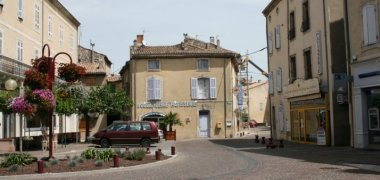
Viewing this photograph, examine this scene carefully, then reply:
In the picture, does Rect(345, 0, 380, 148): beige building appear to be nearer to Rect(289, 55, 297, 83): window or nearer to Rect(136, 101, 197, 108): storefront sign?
Rect(289, 55, 297, 83): window

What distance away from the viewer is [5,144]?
1009 inches

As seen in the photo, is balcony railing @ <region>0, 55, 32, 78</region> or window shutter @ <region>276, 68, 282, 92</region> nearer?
balcony railing @ <region>0, 55, 32, 78</region>

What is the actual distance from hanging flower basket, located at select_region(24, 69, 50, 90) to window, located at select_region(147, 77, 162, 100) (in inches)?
1038

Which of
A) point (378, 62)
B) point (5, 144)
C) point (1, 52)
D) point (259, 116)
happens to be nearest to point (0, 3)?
point (1, 52)

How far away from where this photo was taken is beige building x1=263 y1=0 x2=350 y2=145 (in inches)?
968

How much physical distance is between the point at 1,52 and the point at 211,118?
19971 mm

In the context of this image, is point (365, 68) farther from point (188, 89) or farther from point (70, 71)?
point (188, 89)

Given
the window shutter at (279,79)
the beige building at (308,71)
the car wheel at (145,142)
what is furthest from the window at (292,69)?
the car wheel at (145,142)

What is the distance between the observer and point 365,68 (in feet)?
70.4

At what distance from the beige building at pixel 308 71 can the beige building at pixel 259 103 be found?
45533mm

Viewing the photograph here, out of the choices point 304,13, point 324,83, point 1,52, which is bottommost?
point 324,83

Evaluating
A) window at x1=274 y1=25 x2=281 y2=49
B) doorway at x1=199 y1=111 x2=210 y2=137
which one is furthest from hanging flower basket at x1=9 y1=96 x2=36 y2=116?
doorway at x1=199 y1=111 x2=210 y2=137

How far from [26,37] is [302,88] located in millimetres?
16698

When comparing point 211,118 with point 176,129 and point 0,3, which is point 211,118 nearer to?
point 176,129
